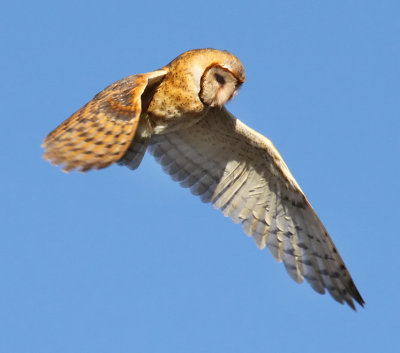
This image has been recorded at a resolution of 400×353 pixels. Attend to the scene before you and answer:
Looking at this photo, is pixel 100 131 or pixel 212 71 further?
pixel 212 71

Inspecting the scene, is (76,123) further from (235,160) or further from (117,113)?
(235,160)

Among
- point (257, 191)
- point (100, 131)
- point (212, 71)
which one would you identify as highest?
point (257, 191)

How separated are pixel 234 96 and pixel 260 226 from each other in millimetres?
2003

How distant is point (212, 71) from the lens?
30.7ft

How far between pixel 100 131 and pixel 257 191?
344cm

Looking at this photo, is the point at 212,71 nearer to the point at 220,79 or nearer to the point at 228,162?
the point at 220,79

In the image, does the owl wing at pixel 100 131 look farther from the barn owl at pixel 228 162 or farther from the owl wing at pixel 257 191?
the owl wing at pixel 257 191

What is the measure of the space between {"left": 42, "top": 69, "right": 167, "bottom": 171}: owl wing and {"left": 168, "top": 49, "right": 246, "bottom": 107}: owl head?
2.01ft

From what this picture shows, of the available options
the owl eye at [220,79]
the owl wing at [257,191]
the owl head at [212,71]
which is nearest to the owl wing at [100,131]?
the owl head at [212,71]

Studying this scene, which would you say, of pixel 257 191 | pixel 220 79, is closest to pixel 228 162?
pixel 257 191

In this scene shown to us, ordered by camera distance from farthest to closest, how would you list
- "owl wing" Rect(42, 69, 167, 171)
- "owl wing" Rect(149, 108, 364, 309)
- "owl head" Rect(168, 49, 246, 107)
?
"owl wing" Rect(149, 108, 364, 309) < "owl head" Rect(168, 49, 246, 107) < "owl wing" Rect(42, 69, 167, 171)

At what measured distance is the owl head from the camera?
9.30 meters

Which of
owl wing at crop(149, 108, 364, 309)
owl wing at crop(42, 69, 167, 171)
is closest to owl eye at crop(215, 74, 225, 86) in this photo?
owl wing at crop(42, 69, 167, 171)

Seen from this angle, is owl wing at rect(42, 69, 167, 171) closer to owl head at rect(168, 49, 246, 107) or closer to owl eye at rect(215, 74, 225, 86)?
owl head at rect(168, 49, 246, 107)
